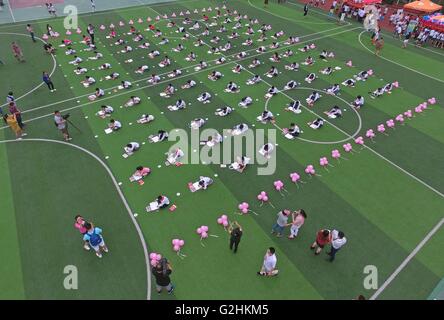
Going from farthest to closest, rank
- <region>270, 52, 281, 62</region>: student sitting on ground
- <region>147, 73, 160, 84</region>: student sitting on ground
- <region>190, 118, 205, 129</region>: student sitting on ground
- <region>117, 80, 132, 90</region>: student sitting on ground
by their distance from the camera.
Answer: <region>270, 52, 281, 62</region>: student sitting on ground < <region>147, 73, 160, 84</region>: student sitting on ground < <region>117, 80, 132, 90</region>: student sitting on ground < <region>190, 118, 205, 129</region>: student sitting on ground

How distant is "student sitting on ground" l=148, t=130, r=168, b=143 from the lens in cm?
2238

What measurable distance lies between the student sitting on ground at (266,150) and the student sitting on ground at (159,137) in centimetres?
733

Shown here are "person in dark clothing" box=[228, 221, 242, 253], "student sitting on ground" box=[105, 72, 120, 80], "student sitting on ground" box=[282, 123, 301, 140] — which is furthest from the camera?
"student sitting on ground" box=[105, 72, 120, 80]

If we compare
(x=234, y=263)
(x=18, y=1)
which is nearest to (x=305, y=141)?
(x=234, y=263)

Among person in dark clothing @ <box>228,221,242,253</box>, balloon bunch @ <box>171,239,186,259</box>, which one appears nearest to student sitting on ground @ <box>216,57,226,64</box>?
person in dark clothing @ <box>228,221,242,253</box>

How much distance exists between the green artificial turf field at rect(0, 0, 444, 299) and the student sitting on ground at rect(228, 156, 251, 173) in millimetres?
503

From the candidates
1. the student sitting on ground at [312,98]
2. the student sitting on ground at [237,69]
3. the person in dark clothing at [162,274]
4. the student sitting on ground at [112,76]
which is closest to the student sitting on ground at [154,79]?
the student sitting on ground at [112,76]

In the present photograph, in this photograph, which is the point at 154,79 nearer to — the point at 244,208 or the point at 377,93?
the point at 244,208

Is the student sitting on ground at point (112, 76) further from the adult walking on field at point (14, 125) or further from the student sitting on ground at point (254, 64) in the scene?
the student sitting on ground at point (254, 64)

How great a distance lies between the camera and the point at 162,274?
40.7ft

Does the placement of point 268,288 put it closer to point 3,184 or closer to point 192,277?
point 192,277

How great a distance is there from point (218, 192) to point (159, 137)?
6926mm

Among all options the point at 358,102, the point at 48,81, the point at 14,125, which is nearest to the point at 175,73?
the point at 48,81

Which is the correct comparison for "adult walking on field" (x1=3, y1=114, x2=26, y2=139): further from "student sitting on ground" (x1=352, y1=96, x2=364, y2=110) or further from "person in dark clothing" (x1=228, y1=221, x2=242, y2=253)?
"student sitting on ground" (x1=352, y1=96, x2=364, y2=110)
